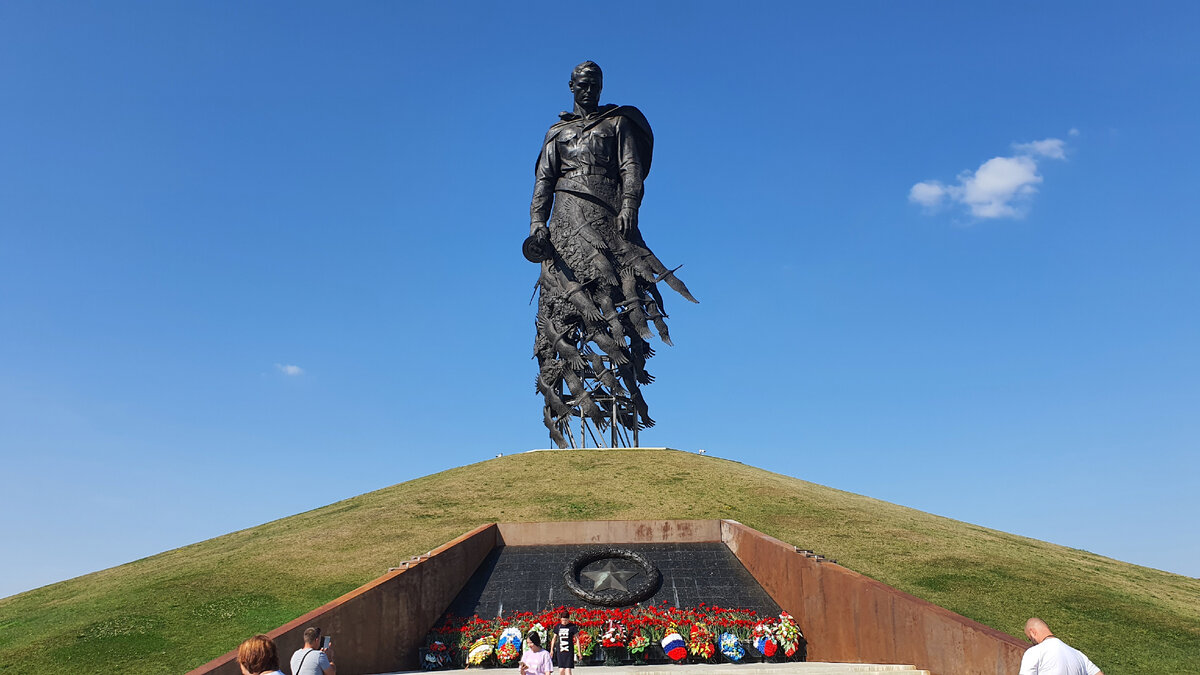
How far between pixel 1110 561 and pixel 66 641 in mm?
20171

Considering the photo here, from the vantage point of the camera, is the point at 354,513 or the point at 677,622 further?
the point at 354,513

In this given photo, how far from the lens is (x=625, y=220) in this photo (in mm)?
27469

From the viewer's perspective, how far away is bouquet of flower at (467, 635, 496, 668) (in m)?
11.4

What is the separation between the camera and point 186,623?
14.0 meters

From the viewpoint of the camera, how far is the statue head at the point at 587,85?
93.2 feet

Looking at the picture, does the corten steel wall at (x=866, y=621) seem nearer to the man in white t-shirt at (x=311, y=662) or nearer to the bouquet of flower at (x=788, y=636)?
the bouquet of flower at (x=788, y=636)

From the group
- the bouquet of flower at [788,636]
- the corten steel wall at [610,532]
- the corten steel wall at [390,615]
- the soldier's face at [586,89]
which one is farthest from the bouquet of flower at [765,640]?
the soldier's face at [586,89]

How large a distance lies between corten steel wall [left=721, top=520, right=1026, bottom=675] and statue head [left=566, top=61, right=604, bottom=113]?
18.1 meters

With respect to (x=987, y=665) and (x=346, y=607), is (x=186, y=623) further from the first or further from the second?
(x=987, y=665)

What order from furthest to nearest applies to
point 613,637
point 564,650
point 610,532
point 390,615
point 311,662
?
point 610,532, point 613,637, point 390,615, point 564,650, point 311,662

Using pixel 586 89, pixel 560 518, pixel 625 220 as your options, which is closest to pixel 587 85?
pixel 586 89

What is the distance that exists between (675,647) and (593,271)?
16.8 meters

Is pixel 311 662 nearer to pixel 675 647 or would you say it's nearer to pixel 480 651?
pixel 480 651

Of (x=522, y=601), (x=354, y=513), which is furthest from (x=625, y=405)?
(x=522, y=601)
